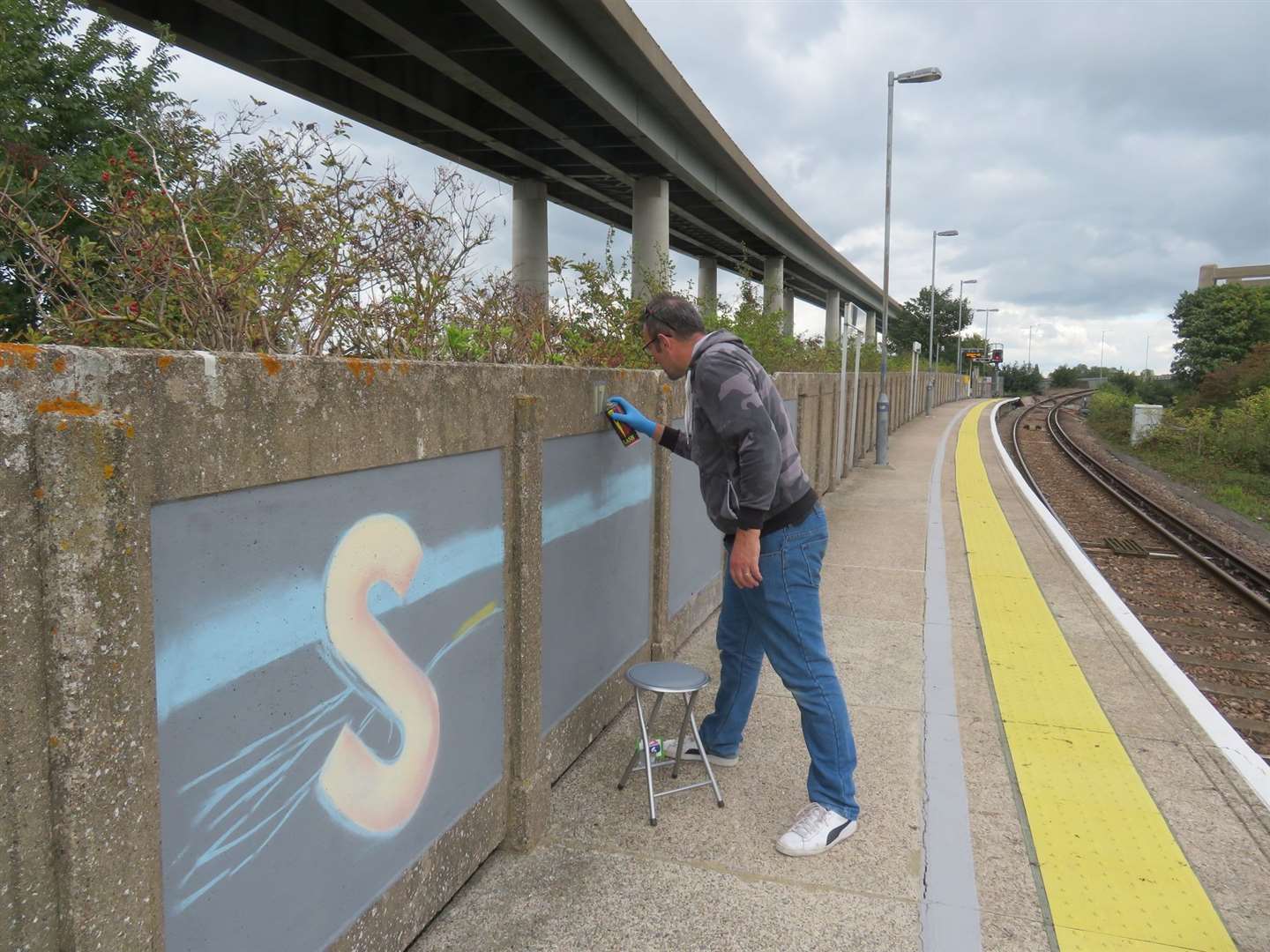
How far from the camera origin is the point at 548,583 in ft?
11.7

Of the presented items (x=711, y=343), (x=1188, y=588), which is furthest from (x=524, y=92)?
(x=711, y=343)

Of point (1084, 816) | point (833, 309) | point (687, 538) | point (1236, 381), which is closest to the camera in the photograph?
point (1084, 816)

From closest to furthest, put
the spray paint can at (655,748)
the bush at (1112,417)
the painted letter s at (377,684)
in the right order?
the painted letter s at (377,684)
the spray paint can at (655,748)
the bush at (1112,417)

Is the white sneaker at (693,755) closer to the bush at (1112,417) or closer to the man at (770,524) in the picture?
the man at (770,524)

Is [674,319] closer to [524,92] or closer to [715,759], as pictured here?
[715,759]

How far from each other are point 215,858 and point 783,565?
2.16 metres

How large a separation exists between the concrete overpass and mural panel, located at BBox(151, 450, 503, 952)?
273 inches

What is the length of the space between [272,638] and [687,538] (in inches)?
148

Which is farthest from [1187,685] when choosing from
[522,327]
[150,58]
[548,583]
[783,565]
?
[150,58]

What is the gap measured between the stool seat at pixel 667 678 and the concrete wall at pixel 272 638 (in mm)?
342

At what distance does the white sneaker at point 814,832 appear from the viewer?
10.6 feet

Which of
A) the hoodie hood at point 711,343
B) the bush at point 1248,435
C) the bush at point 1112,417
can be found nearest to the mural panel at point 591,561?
the hoodie hood at point 711,343

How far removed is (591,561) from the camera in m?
4.00

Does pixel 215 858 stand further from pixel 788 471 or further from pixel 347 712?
pixel 788 471
